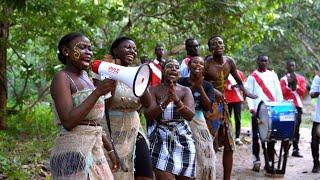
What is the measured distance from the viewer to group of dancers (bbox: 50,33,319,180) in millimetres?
3350

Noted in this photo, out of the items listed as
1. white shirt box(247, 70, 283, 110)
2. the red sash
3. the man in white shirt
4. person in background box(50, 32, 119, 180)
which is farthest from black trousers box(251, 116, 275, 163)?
person in background box(50, 32, 119, 180)

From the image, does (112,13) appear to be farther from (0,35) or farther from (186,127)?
(186,127)

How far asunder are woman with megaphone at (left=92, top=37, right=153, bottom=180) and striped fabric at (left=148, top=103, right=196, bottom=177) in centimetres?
52

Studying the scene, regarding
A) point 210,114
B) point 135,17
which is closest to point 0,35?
point 135,17

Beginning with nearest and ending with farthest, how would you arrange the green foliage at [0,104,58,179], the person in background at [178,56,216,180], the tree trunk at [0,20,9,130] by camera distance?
the person in background at [178,56,216,180] < the green foliage at [0,104,58,179] < the tree trunk at [0,20,9,130]

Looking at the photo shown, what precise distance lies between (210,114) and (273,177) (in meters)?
1.91

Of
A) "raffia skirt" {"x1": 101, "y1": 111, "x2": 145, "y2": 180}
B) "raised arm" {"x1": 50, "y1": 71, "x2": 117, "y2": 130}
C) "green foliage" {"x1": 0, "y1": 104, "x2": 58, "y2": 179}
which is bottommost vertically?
"green foliage" {"x1": 0, "y1": 104, "x2": 58, "y2": 179}

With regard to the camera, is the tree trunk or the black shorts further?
the tree trunk

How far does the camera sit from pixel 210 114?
6152 mm

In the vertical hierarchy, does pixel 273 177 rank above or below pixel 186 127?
below

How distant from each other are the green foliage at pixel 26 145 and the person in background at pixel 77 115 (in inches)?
120

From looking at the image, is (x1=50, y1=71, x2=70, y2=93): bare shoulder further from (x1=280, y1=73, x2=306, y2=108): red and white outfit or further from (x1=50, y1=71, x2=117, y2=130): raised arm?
(x1=280, y1=73, x2=306, y2=108): red and white outfit

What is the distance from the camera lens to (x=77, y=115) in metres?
3.18

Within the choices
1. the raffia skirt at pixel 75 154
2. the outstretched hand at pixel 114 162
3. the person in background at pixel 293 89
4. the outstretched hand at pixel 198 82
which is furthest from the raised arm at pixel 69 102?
the person in background at pixel 293 89
